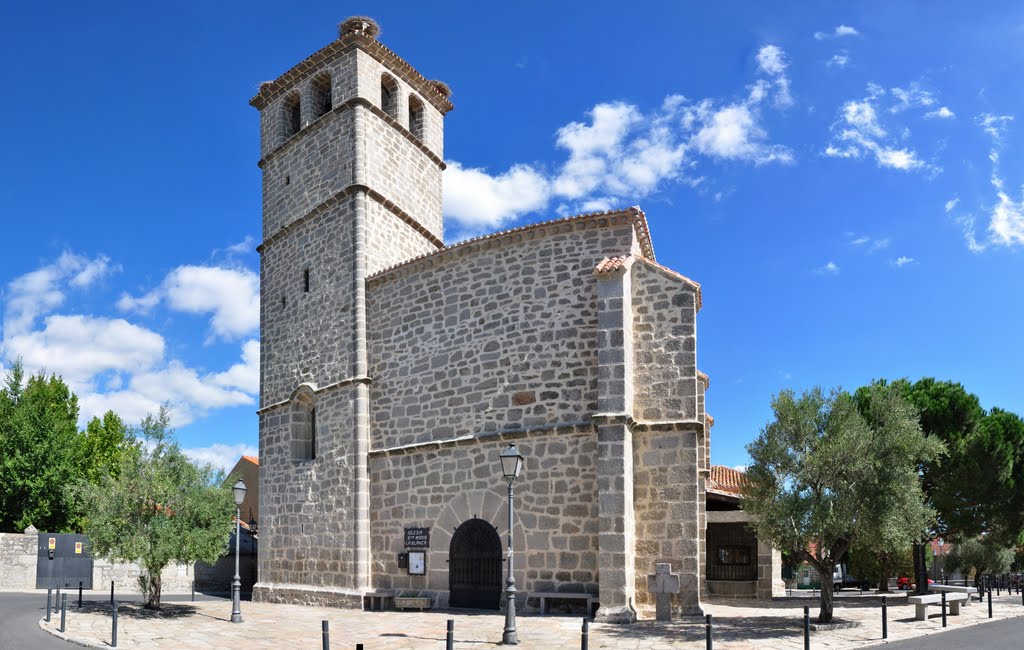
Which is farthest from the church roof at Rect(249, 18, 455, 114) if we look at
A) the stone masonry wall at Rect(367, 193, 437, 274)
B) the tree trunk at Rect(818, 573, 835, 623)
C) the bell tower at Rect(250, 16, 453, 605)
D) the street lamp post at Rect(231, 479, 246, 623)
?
the tree trunk at Rect(818, 573, 835, 623)

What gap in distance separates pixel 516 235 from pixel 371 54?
28.3ft

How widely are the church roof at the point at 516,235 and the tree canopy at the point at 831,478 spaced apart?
4373mm

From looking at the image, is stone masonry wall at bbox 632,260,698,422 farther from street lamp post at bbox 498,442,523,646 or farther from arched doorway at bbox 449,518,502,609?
arched doorway at bbox 449,518,502,609

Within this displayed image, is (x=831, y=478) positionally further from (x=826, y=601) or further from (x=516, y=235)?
(x=516, y=235)

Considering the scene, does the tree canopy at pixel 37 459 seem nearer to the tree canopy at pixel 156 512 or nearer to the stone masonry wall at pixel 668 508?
the tree canopy at pixel 156 512

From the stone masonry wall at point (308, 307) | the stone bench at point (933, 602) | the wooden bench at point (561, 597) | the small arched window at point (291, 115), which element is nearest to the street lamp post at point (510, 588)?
the wooden bench at point (561, 597)

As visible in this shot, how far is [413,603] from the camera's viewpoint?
701 inches

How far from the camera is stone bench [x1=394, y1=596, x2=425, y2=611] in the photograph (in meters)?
17.8

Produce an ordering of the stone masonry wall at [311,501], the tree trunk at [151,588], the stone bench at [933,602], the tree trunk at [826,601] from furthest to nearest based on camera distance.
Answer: the stone masonry wall at [311,501] → the tree trunk at [151,588] → the stone bench at [933,602] → the tree trunk at [826,601]

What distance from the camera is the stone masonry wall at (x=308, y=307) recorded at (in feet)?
70.1

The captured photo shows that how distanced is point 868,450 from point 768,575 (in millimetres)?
10141

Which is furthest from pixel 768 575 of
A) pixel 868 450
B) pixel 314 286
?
pixel 314 286

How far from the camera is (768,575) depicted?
2414 centimetres

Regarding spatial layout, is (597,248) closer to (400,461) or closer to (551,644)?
(400,461)
